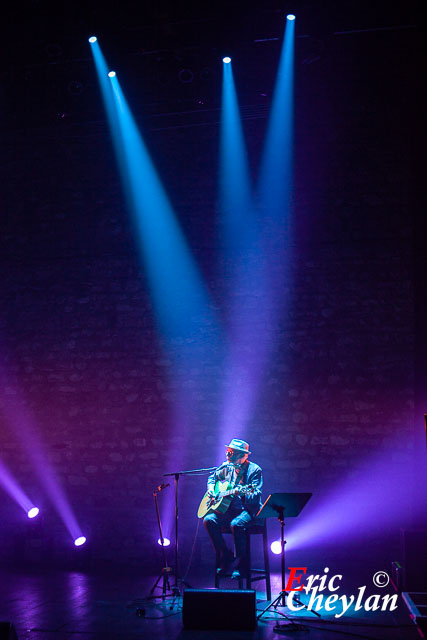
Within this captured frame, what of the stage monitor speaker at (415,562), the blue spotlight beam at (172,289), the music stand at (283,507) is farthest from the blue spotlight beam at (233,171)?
the stage monitor speaker at (415,562)

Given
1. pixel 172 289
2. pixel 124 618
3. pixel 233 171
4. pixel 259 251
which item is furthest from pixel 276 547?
pixel 233 171

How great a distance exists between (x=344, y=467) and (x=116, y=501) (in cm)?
276

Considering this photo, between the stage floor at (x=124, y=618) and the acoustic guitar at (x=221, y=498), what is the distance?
2.38 ft

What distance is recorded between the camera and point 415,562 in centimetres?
509

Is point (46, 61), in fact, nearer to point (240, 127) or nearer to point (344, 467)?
point (240, 127)

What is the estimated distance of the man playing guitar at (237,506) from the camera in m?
5.33

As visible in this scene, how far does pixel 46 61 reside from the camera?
676 cm

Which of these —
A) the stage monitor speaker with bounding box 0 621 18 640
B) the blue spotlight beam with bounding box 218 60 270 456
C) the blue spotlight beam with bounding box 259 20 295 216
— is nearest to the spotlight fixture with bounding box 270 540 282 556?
the blue spotlight beam with bounding box 218 60 270 456

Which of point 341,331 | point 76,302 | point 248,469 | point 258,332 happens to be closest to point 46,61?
point 76,302

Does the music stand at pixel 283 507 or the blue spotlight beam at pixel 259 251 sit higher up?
the blue spotlight beam at pixel 259 251

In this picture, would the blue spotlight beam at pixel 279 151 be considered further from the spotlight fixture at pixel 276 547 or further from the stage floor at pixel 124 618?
the stage floor at pixel 124 618

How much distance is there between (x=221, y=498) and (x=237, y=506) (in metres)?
0.17
